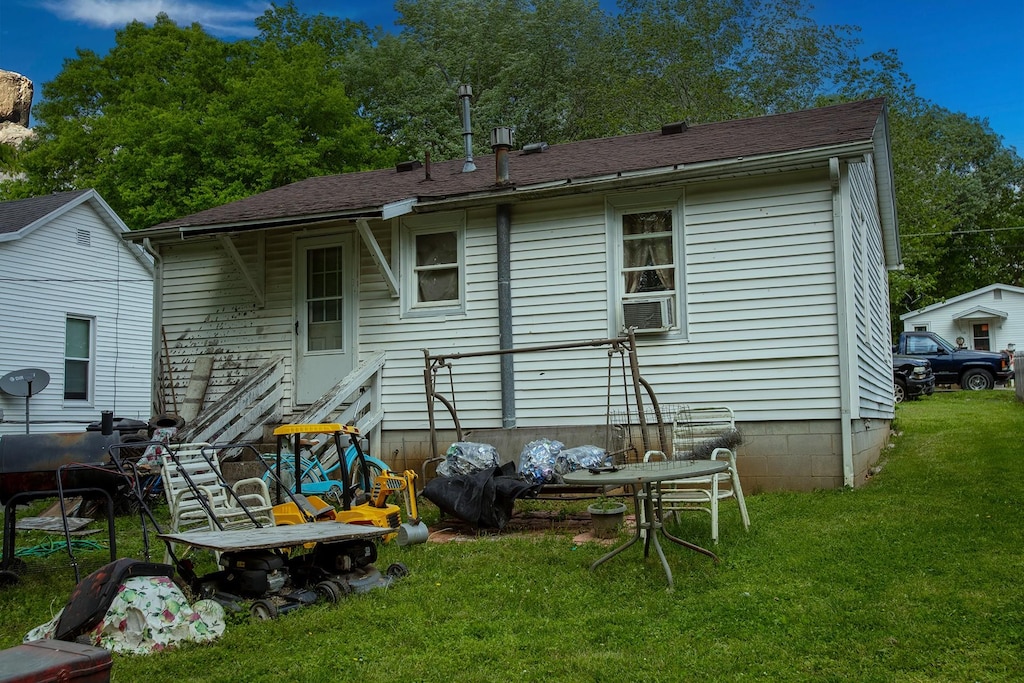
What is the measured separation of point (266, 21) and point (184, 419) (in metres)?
26.9

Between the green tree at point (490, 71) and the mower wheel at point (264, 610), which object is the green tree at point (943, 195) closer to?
the green tree at point (490, 71)

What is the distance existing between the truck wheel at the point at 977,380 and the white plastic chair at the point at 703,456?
702 inches

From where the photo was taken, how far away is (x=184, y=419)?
11.0 m

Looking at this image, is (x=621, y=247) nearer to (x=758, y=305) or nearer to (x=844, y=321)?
(x=758, y=305)

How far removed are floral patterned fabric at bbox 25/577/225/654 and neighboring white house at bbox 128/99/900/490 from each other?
16.9ft

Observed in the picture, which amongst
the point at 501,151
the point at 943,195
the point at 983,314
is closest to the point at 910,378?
the point at 983,314

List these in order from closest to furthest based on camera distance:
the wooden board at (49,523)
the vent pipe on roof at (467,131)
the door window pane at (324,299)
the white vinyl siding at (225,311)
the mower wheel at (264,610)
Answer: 1. the mower wheel at (264,610)
2. the wooden board at (49,523)
3. the door window pane at (324,299)
4. the white vinyl siding at (225,311)
5. the vent pipe on roof at (467,131)

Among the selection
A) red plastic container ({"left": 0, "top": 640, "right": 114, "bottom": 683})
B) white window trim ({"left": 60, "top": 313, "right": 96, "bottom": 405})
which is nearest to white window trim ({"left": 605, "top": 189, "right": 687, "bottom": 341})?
red plastic container ({"left": 0, "top": 640, "right": 114, "bottom": 683})

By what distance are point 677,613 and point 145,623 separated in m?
2.74

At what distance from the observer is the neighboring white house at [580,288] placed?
28.7 feet

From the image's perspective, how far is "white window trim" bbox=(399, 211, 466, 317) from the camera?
410 inches

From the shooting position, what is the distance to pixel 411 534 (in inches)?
265

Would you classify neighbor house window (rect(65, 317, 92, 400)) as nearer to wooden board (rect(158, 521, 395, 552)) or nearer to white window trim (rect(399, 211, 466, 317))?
white window trim (rect(399, 211, 466, 317))

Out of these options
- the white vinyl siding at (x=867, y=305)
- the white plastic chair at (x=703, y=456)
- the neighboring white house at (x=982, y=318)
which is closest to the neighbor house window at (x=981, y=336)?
the neighboring white house at (x=982, y=318)
